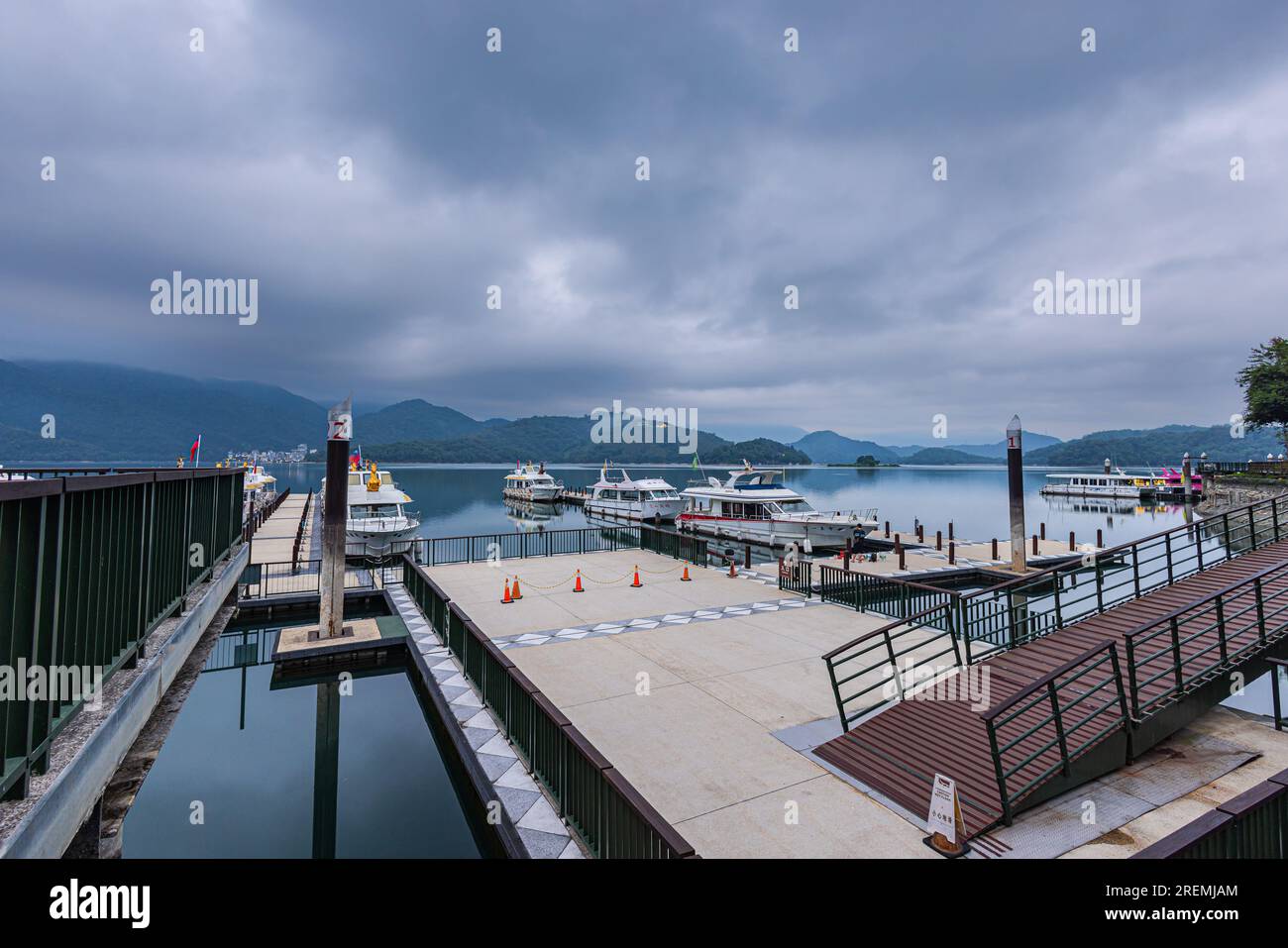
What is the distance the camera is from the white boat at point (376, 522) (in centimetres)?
2755

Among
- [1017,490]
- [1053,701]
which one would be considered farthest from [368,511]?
[1053,701]

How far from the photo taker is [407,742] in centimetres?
985

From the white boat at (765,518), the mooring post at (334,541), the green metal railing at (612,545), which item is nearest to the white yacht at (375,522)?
the green metal railing at (612,545)

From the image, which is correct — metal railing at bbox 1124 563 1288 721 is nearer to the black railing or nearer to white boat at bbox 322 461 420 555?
the black railing

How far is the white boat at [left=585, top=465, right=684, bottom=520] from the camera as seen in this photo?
2021 inches

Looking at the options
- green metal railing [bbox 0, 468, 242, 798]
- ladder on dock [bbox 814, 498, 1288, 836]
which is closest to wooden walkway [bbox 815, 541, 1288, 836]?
ladder on dock [bbox 814, 498, 1288, 836]

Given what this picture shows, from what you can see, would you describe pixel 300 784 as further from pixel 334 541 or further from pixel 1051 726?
pixel 1051 726

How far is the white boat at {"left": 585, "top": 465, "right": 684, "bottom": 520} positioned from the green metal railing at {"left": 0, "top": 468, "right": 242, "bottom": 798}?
41199 mm

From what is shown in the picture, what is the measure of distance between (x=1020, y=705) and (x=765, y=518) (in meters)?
26.0

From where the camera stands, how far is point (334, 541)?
13016 mm
